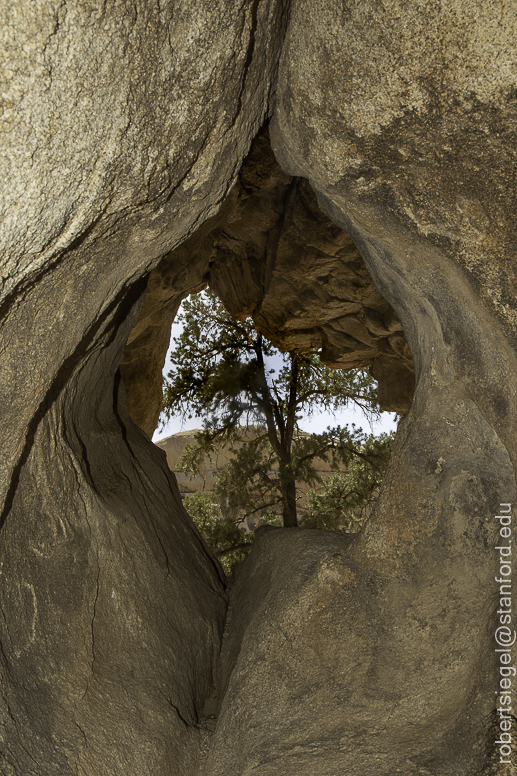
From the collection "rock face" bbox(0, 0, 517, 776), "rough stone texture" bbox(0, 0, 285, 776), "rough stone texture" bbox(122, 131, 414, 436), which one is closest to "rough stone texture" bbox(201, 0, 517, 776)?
"rock face" bbox(0, 0, 517, 776)

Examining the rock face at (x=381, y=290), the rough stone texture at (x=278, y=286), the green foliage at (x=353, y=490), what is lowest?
the rock face at (x=381, y=290)

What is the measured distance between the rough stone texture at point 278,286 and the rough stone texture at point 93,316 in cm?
217

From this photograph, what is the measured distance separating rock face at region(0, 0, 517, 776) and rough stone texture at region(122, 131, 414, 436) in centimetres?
225

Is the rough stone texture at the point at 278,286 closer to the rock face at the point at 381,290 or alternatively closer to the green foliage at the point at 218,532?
the green foliage at the point at 218,532

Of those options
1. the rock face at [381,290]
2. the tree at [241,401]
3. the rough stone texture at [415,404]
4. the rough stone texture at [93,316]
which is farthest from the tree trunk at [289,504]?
the rough stone texture at [415,404]

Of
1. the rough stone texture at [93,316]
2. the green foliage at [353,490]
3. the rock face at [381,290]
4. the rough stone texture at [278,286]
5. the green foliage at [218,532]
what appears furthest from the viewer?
the green foliage at [353,490]

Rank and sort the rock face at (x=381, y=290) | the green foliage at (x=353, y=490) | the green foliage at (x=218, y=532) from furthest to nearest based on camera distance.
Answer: the green foliage at (x=353, y=490)
the green foliage at (x=218, y=532)
the rock face at (x=381, y=290)

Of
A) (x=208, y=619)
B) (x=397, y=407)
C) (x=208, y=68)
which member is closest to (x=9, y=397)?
(x=208, y=68)

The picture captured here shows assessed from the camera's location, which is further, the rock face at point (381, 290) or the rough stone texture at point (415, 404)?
the rough stone texture at point (415, 404)

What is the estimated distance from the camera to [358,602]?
238 cm

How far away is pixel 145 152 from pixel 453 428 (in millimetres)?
1551

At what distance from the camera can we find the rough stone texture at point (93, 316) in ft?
4.46

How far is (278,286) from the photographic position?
5496 millimetres

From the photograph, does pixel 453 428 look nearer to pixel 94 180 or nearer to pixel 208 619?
pixel 94 180
